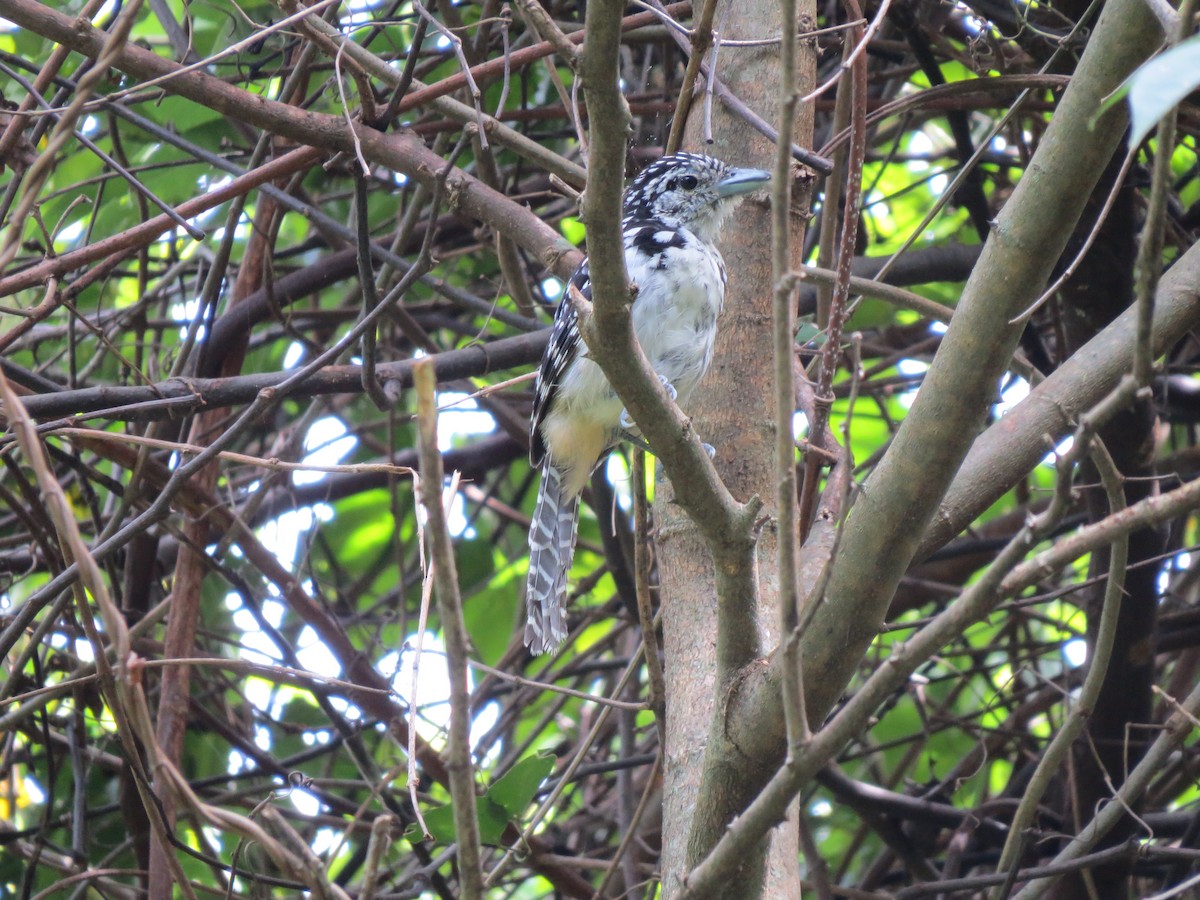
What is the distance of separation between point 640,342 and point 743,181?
0.55 m

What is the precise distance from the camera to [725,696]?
2248mm

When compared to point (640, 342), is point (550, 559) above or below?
below

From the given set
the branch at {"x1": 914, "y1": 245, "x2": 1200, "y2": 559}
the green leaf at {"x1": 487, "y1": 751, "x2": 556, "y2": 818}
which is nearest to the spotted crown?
the branch at {"x1": 914, "y1": 245, "x2": 1200, "y2": 559}

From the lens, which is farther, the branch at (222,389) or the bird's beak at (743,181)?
the bird's beak at (743,181)

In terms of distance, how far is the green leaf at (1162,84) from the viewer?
1.04 metres

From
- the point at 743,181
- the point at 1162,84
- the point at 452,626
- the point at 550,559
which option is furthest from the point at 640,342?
the point at 1162,84

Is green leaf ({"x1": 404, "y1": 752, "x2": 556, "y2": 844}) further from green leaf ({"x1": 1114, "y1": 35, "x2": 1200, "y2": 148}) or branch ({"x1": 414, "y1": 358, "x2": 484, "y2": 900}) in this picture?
green leaf ({"x1": 1114, "y1": 35, "x2": 1200, "y2": 148})

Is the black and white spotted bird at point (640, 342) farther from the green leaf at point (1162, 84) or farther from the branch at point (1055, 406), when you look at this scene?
the green leaf at point (1162, 84)

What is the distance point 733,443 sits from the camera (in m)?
3.08

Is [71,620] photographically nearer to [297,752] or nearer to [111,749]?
[111,749]

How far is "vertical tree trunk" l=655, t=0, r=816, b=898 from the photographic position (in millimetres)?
2639

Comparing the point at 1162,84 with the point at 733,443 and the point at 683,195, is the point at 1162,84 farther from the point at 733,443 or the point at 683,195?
the point at 683,195

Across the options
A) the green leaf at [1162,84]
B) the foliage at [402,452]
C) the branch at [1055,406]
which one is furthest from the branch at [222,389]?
the green leaf at [1162,84]

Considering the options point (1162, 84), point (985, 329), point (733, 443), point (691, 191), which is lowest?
point (1162, 84)
